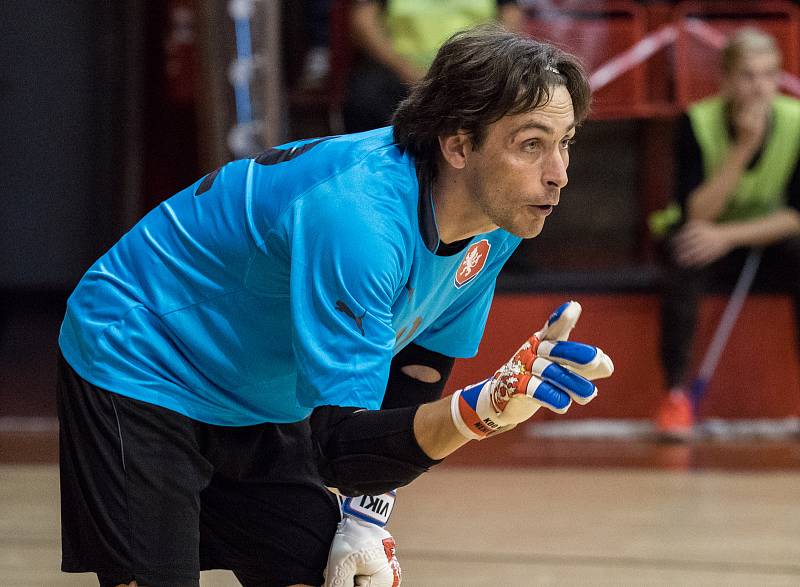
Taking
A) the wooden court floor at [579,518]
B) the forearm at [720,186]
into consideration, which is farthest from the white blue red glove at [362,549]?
the forearm at [720,186]

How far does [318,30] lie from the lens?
6.97 metres

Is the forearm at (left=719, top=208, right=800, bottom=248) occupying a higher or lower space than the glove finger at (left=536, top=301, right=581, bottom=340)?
lower

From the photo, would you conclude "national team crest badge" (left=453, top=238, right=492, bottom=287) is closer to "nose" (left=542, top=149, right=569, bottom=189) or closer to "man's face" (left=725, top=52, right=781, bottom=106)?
"nose" (left=542, top=149, right=569, bottom=189)

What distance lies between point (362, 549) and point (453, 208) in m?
0.74

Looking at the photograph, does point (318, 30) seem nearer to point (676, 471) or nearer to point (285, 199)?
point (676, 471)

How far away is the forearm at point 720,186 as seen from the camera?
18.7 feet

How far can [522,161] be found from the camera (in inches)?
86.1

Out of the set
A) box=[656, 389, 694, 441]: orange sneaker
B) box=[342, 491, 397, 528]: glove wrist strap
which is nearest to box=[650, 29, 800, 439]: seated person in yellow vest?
box=[656, 389, 694, 441]: orange sneaker

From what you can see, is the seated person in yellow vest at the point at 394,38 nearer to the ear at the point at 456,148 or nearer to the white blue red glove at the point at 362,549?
the white blue red glove at the point at 362,549

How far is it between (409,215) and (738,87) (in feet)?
12.8

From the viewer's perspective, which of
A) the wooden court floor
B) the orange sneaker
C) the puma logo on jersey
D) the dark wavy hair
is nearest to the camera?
the puma logo on jersey

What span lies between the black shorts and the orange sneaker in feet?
11.5

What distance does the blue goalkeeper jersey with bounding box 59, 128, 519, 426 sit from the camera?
6.58 ft

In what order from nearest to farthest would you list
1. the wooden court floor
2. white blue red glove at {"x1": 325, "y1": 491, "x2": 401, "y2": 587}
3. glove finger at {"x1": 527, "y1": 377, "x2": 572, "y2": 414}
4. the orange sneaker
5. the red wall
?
1. glove finger at {"x1": 527, "y1": 377, "x2": 572, "y2": 414}
2. white blue red glove at {"x1": 325, "y1": 491, "x2": 401, "y2": 587}
3. the wooden court floor
4. the orange sneaker
5. the red wall
